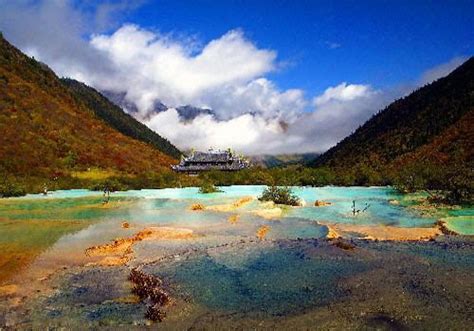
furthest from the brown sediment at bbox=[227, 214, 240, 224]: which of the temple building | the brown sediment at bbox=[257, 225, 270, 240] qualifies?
the temple building

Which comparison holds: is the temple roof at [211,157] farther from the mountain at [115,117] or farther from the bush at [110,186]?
the mountain at [115,117]

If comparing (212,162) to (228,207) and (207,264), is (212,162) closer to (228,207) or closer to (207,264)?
(228,207)

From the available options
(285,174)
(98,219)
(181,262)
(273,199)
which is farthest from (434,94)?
(181,262)

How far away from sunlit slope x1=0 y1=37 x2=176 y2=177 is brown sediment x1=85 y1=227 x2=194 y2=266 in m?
45.5

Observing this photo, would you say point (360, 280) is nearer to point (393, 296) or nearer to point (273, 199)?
point (393, 296)

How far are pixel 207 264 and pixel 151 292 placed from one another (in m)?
3.75

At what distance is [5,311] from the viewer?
1216cm

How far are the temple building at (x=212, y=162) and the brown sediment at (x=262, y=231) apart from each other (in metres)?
51.7

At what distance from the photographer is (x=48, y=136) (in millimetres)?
80188

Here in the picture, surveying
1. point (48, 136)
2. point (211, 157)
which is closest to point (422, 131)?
point (211, 157)

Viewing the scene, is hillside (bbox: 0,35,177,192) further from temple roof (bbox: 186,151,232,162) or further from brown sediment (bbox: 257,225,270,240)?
brown sediment (bbox: 257,225,270,240)

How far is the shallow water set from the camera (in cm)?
1217

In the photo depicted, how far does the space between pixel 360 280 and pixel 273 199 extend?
72.3ft

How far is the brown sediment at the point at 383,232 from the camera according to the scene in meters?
20.4
